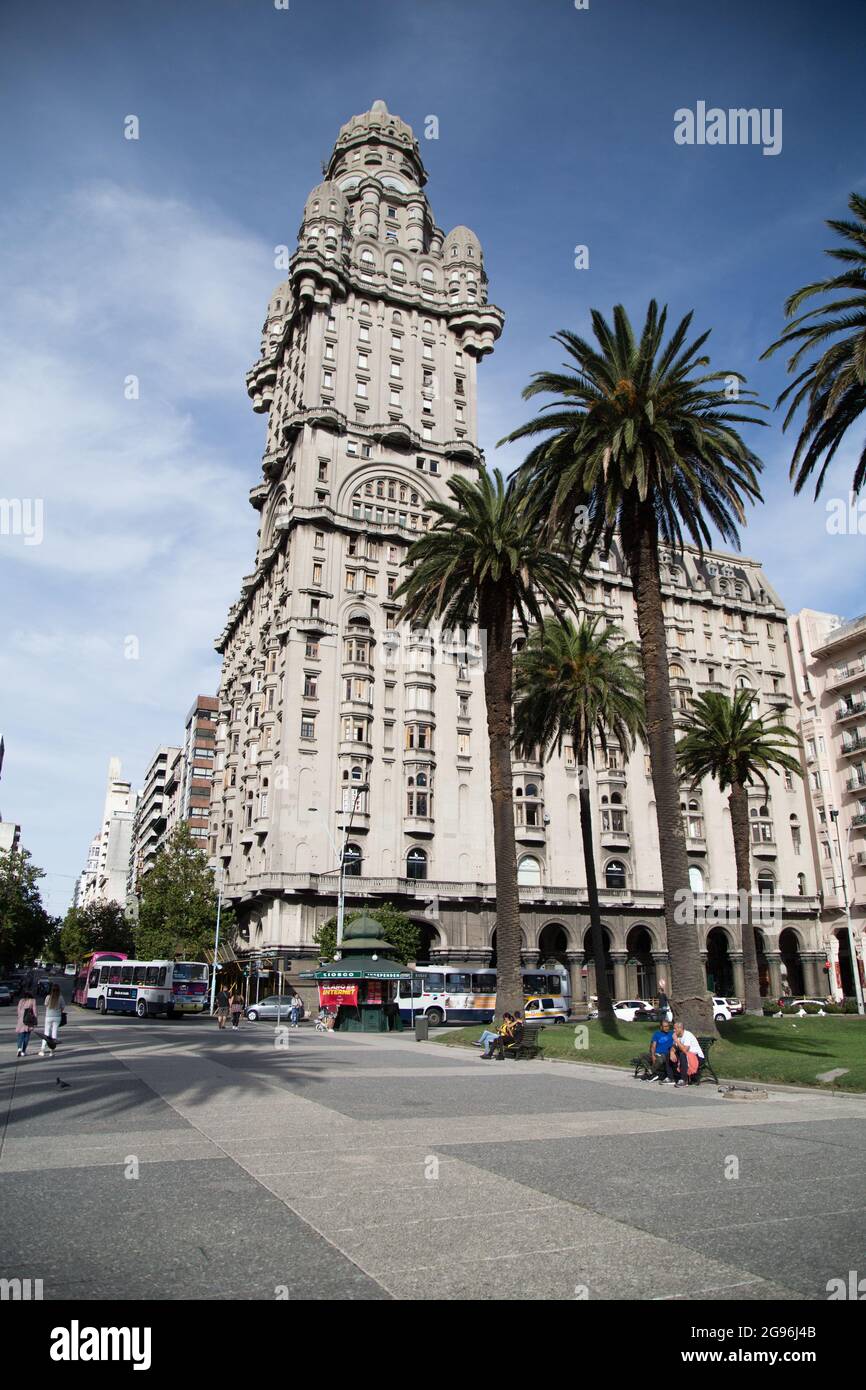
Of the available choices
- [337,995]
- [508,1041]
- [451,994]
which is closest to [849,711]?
[451,994]

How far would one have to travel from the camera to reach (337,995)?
3959 cm

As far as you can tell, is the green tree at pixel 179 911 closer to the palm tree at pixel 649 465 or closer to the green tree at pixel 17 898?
the green tree at pixel 17 898

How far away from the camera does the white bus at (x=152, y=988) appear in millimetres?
A: 50219

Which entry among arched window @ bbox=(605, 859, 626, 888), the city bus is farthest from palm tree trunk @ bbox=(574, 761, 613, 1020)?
the city bus

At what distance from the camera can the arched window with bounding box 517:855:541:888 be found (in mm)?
65625

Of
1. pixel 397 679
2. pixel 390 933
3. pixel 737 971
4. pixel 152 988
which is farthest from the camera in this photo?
pixel 737 971

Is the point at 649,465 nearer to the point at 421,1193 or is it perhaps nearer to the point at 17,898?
the point at 421,1193

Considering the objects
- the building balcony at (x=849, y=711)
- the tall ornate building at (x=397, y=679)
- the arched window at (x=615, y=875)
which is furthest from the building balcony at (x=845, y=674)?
the arched window at (x=615, y=875)

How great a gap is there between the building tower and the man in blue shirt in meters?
40.1

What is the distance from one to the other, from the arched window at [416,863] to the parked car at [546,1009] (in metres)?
15.0

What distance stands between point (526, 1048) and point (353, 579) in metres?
47.1
